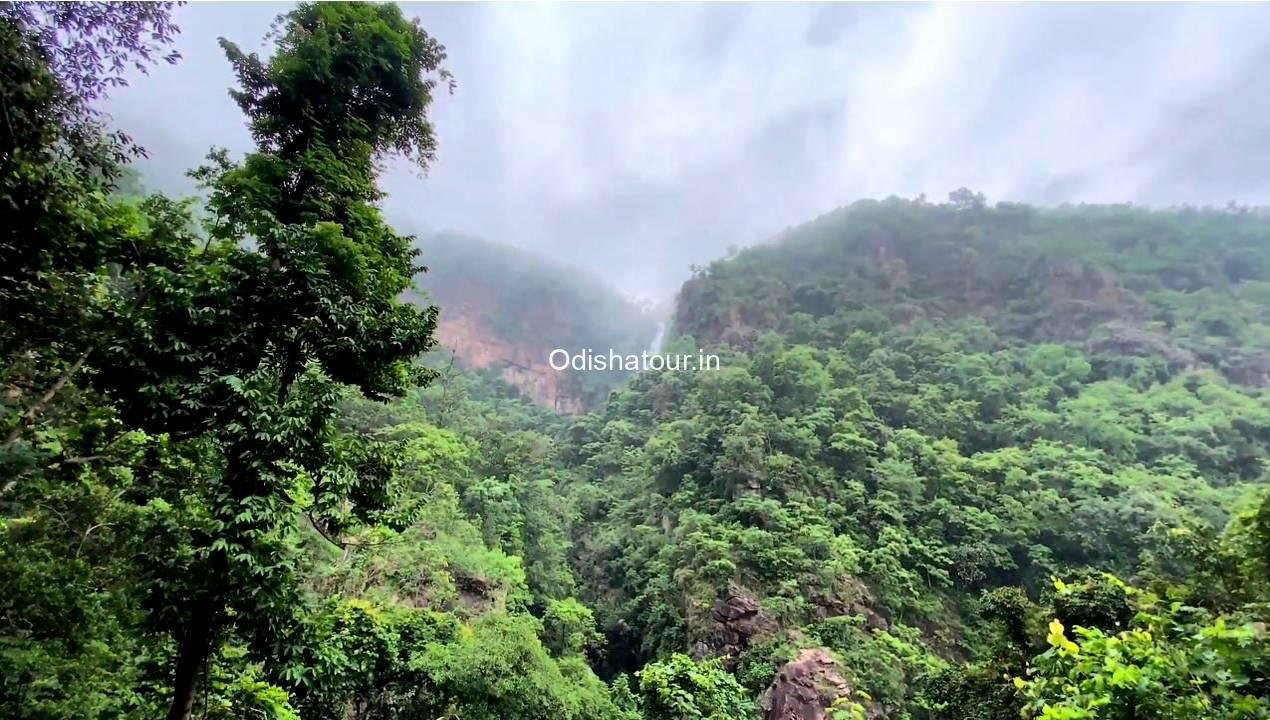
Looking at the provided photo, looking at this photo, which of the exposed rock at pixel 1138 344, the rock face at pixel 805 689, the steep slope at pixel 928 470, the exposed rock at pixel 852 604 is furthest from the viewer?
the exposed rock at pixel 1138 344

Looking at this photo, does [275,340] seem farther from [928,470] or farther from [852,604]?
[928,470]

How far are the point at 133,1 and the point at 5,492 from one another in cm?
368

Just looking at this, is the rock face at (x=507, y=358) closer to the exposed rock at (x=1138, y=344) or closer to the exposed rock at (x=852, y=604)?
the exposed rock at (x=1138, y=344)

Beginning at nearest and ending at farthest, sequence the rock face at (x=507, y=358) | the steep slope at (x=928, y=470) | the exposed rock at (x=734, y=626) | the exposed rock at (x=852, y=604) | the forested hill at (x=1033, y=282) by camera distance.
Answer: the steep slope at (x=928, y=470)
the exposed rock at (x=734, y=626)
the exposed rock at (x=852, y=604)
the forested hill at (x=1033, y=282)
the rock face at (x=507, y=358)

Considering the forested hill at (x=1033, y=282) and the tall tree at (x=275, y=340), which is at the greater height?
the forested hill at (x=1033, y=282)

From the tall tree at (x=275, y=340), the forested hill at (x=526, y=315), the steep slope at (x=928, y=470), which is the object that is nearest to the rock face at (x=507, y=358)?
the forested hill at (x=526, y=315)

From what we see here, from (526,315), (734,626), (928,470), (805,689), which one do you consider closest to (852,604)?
(734,626)

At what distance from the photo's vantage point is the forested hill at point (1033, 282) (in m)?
31.8

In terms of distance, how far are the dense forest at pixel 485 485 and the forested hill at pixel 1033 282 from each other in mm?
553

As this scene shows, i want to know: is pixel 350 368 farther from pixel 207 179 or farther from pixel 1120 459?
pixel 1120 459

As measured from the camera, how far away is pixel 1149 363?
95.1 ft

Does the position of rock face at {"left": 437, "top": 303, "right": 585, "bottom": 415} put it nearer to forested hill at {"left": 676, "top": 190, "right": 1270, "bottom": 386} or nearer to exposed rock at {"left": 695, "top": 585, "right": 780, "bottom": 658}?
forested hill at {"left": 676, "top": 190, "right": 1270, "bottom": 386}

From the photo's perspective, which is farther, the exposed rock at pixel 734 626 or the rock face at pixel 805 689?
the exposed rock at pixel 734 626

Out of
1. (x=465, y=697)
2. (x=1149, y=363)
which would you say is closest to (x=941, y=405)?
(x=1149, y=363)
